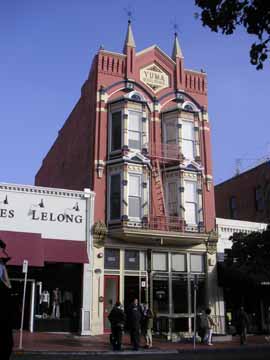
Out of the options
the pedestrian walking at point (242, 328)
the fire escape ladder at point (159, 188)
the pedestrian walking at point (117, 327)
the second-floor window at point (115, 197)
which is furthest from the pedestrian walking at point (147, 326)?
the fire escape ladder at point (159, 188)

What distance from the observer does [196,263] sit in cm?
2903

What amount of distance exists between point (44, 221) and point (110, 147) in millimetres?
5764


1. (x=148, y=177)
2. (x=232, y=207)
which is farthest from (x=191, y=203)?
(x=232, y=207)

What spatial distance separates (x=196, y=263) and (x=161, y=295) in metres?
2.87

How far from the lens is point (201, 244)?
96.3ft

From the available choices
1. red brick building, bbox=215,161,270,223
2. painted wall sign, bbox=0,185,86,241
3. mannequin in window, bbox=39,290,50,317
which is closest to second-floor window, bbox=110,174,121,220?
painted wall sign, bbox=0,185,86,241

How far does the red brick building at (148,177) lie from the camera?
27172 millimetres

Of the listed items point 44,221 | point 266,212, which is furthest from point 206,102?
point 44,221

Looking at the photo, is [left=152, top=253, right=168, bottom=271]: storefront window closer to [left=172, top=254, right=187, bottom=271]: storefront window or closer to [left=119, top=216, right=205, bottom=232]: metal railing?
[left=172, top=254, right=187, bottom=271]: storefront window

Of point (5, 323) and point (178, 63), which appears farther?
point (178, 63)

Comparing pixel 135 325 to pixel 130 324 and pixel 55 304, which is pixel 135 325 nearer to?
pixel 130 324

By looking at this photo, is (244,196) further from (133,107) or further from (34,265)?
(34,265)

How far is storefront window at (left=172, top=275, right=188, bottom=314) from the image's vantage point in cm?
2784

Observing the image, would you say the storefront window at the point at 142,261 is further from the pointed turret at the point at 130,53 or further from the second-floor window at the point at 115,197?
the pointed turret at the point at 130,53
